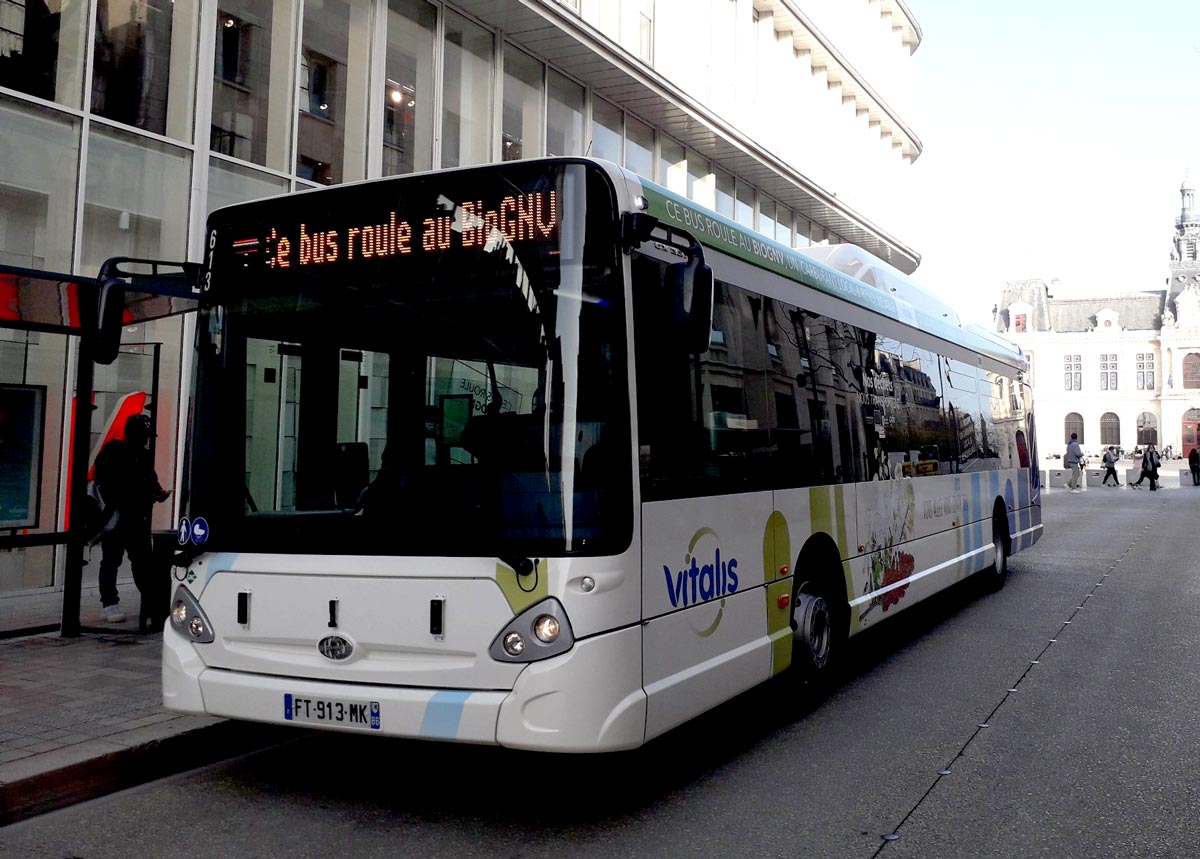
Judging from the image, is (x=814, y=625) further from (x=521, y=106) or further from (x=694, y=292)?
(x=521, y=106)

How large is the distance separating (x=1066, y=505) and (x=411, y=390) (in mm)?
28729

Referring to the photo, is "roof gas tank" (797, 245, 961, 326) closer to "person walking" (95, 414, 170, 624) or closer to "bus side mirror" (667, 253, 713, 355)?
"bus side mirror" (667, 253, 713, 355)

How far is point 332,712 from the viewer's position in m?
4.52

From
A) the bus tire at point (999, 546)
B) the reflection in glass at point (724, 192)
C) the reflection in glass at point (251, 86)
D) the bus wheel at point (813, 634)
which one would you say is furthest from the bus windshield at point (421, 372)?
the reflection in glass at point (724, 192)

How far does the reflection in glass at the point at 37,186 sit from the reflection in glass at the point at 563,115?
27.6 ft

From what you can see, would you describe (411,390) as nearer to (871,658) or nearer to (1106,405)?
(871,658)

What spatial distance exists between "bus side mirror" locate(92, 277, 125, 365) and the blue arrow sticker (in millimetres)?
1302

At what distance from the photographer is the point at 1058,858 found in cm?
418

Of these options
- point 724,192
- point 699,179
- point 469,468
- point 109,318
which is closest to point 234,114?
point 109,318

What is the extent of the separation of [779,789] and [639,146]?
54.2ft

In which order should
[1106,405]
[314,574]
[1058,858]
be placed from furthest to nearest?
[1106,405]
[314,574]
[1058,858]

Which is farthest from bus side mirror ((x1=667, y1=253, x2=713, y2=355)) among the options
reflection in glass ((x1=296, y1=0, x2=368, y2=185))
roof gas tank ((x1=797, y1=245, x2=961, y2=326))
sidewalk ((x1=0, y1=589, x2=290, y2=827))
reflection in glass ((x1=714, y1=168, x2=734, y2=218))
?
reflection in glass ((x1=714, y1=168, x2=734, y2=218))

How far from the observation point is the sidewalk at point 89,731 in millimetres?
4879

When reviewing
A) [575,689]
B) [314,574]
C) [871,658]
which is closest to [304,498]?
[314,574]
